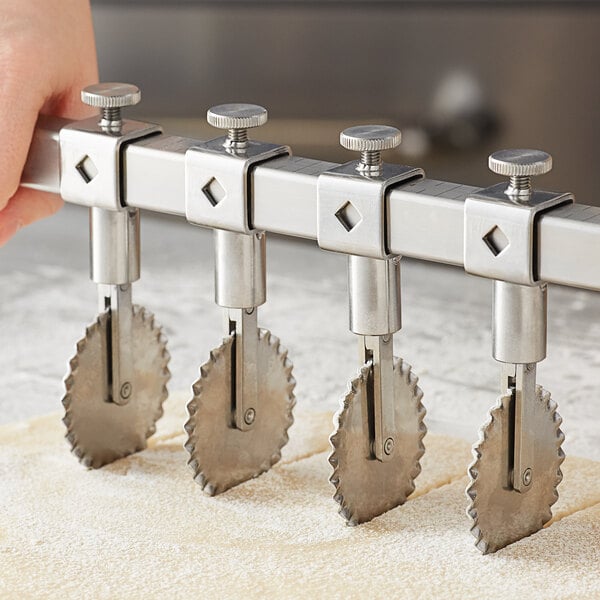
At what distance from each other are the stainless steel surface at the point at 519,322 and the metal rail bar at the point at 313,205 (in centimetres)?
4

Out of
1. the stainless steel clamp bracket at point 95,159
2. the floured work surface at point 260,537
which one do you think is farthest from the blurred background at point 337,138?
the stainless steel clamp bracket at point 95,159

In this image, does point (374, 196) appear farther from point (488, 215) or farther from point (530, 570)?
point (530, 570)

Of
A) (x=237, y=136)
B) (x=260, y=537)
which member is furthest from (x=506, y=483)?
(x=237, y=136)

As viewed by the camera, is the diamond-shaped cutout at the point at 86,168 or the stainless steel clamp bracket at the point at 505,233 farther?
the diamond-shaped cutout at the point at 86,168

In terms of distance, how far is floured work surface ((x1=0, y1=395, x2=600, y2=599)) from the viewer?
2.21 ft

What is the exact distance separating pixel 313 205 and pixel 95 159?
0.53ft

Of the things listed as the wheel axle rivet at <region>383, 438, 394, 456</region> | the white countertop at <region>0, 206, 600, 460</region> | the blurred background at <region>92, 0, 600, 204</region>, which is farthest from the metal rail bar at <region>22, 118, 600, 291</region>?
the blurred background at <region>92, 0, 600, 204</region>

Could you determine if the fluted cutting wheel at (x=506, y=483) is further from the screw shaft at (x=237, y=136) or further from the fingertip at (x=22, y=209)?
the fingertip at (x=22, y=209)

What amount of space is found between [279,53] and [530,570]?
1.20m

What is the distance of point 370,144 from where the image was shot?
0.68 meters

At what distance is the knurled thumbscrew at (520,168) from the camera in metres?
0.64

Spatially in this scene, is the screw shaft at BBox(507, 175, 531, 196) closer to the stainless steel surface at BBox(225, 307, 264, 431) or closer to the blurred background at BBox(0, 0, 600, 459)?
the stainless steel surface at BBox(225, 307, 264, 431)

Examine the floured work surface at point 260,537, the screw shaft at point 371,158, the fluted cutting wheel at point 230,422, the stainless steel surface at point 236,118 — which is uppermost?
the stainless steel surface at point 236,118

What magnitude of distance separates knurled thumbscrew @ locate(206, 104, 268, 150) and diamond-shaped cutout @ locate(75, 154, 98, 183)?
0.10 meters
